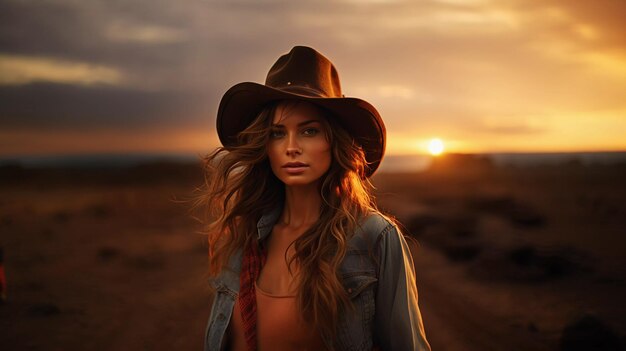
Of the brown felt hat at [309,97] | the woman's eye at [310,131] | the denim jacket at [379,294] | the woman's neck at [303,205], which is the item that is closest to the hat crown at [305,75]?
the brown felt hat at [309,97]

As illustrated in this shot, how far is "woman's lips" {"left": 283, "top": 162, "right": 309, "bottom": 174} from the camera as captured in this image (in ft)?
7.57

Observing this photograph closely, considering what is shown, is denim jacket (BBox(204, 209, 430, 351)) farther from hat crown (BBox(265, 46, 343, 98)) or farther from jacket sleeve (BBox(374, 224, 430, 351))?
hat crown (BBox(265, 46, 343, 98))

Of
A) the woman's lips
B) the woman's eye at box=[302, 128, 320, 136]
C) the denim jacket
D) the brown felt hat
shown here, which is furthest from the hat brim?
the denim jacket

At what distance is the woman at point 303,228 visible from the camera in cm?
217

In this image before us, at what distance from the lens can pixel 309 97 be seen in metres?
2.19

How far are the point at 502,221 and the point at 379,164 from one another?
42.4 ft

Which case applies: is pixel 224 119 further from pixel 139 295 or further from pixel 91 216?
pixel 91 216

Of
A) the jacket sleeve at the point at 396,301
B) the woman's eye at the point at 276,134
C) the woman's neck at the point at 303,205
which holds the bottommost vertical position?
the jacket sleeve at the point at 396,301

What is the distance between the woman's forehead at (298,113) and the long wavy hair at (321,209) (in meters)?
0.03

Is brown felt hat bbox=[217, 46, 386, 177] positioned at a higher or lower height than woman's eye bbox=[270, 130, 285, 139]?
higher

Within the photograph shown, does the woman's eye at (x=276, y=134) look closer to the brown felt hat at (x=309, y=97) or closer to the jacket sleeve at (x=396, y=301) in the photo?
the brown felt hat at (x=309, y=97)

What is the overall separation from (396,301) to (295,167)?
30.3 inches

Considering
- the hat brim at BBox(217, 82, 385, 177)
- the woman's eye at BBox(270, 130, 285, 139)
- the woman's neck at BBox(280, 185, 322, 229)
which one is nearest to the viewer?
the hat brim at BBox(217, 82, 385, 177)

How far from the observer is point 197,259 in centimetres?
1038
